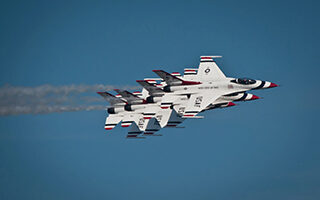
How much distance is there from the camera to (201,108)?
70250mm

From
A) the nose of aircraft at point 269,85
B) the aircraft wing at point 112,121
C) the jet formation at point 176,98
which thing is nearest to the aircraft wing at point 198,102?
the jet formation at point 176,98

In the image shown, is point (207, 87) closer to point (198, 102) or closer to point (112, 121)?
point (198, 102)

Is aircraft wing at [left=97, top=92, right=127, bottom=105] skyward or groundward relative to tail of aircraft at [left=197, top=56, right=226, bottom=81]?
groundward

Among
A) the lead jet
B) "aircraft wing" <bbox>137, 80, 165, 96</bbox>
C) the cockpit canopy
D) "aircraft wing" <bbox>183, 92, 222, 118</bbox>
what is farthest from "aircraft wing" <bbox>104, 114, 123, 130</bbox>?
the cockpit canopy

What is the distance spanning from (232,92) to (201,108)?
415 centimetres

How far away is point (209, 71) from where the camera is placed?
7494cm

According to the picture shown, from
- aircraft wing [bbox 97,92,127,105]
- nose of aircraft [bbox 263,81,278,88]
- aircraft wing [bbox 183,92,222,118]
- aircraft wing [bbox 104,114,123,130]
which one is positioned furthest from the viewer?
aircraft wing [bbox 97,92,127,105]

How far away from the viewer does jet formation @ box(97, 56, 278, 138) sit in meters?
71.9

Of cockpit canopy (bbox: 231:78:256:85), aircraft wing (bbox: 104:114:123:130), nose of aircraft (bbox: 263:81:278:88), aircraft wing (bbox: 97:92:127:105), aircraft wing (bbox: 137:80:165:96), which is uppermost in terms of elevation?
cockpit canopy (bbox: 231:78:256:85)

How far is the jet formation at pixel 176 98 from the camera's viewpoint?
236ft

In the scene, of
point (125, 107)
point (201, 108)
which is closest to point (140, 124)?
point (125, 107)

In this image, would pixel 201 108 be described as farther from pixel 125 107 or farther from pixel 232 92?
pixel 125 107

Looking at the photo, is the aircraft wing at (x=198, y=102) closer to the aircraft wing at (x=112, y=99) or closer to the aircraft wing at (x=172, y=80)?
the aircraft wing at (x=172, y=80)

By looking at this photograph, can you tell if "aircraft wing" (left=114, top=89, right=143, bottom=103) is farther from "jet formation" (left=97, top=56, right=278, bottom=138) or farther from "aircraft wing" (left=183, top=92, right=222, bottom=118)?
"aircraft wing" (left=183, top=92, right=222, bottom=118)
